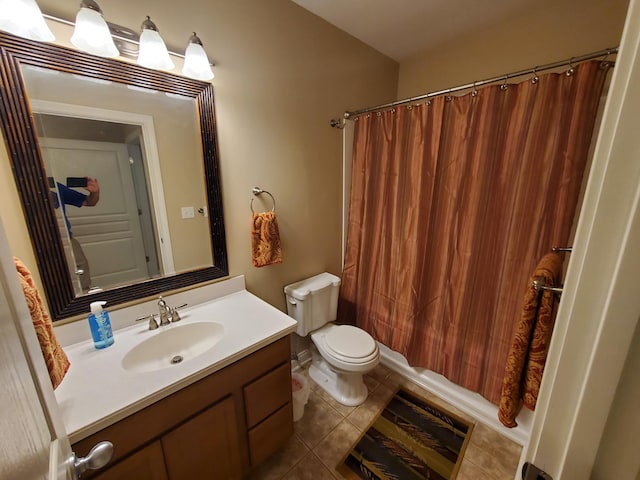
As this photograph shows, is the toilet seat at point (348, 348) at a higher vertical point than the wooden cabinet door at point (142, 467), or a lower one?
lower

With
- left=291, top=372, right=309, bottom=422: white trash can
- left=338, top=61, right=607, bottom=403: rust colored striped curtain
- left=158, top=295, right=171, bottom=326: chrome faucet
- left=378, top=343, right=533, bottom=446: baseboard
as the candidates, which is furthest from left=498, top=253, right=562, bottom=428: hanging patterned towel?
left=158, top=295, right=171, bottom=326: chrome faucet

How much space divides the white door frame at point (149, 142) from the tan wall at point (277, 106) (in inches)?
9.1

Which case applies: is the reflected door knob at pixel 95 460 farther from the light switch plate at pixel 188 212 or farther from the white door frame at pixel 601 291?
the light switch plate at pixel 188 212

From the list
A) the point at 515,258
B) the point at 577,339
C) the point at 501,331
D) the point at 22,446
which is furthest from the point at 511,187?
the point at 22,446

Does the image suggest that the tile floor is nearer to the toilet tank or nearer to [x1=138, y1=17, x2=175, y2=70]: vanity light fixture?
the toilet tank

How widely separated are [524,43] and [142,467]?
9.10 ft

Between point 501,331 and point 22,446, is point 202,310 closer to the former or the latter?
point 22,446

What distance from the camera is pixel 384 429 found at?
5.20 feet

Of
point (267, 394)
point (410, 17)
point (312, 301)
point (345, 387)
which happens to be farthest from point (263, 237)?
point (410, 17)

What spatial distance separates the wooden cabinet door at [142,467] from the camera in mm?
801

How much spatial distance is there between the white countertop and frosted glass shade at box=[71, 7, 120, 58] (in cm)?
112

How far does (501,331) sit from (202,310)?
164 cm

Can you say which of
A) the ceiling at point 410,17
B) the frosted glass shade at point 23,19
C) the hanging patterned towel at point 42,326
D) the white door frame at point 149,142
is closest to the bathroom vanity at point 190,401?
the hanging patterned towel at point 42,326

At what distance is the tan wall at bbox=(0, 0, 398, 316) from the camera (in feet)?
3.90
